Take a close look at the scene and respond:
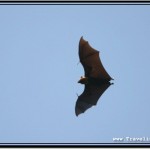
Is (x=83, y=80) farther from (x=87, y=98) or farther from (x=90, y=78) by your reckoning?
(x=87, y=98)

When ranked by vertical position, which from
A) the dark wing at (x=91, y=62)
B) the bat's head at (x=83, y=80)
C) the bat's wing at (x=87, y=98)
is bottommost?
the bat's wing at (x=87, y=98)

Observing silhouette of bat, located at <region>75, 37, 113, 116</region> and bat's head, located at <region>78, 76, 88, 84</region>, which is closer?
silhouette of bat, located at <region>75, 37, 113, 116</region>

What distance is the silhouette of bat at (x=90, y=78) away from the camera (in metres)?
17.3

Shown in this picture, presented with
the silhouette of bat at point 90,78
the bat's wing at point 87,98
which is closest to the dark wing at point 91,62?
the silhouette of bat at point 90,78

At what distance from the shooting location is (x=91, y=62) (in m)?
17.5

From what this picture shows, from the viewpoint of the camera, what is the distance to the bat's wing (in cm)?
1827

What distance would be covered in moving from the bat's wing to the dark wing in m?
0.78

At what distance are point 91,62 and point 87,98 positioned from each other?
6.42 feet

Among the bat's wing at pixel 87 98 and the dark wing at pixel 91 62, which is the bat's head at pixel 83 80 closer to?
the dark wing at pixel 91 62

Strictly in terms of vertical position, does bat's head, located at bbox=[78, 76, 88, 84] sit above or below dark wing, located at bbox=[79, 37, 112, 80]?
below

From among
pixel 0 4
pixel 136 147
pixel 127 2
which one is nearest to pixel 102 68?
pixel 127 2

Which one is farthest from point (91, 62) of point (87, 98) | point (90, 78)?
point (87, 98)

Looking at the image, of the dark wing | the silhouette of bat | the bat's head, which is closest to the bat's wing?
the silhouette of bat

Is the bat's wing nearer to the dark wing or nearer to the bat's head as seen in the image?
the bat's head
